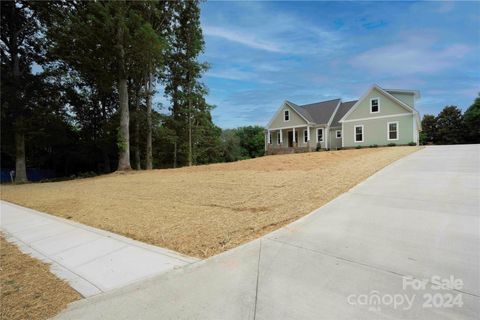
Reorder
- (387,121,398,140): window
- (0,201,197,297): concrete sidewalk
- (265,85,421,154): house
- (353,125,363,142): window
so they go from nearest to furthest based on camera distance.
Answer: (0,201,197,297): concrete sidewalk < (265,85,421,154): house < (387,121,398,140): window < (353,125,363,142): window

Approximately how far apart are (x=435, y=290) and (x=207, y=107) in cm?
2602

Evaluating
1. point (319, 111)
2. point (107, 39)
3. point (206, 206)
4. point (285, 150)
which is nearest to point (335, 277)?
point (206, 206)

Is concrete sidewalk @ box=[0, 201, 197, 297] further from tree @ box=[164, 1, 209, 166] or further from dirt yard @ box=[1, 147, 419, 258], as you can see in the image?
tree @ box=[164, 1, 209, 166]

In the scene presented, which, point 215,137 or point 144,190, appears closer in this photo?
point 144,190

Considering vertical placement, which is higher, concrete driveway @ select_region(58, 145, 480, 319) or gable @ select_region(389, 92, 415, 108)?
gable @ select_region(389, 92, 415, 108)

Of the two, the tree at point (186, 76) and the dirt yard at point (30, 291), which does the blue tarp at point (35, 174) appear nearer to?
the tree at point (186, 76)

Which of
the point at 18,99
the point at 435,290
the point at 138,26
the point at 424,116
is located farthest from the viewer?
the point at 424,116

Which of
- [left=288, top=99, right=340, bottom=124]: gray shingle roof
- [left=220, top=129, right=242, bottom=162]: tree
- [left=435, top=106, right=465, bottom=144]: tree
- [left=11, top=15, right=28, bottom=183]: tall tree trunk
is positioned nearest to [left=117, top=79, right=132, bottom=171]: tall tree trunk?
[left=11, top=15, right=28, bottom=183]: tall tree trunk

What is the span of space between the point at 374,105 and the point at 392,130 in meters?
2.55

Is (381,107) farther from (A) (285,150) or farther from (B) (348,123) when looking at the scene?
(A) (285,150)

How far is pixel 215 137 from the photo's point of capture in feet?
112

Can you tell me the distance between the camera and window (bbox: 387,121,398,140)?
22116 millimetres

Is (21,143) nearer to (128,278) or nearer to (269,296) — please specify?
(128,278)

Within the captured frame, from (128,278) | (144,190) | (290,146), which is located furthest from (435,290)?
(290,146)
